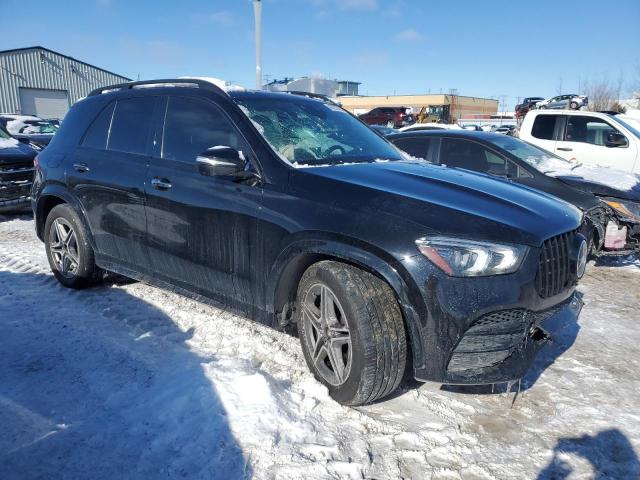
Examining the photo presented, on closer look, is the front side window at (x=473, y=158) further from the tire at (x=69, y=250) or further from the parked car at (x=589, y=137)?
the tire at (x=69, y=250)

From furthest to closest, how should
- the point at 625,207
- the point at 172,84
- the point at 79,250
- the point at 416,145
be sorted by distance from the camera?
the point at 416,145, the point at 625,207, the point at 79,250, the point at 172,84

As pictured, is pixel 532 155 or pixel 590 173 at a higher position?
pixel 532 155

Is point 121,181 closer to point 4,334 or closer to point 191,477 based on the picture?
point 4,334

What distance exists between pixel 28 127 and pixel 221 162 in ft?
47.3

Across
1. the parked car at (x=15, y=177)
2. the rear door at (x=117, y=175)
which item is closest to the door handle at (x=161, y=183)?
the rear door at (x=117, y=175)

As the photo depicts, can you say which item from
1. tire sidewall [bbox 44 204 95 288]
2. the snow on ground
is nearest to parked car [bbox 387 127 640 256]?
the snow on ground

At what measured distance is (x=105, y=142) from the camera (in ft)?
14.0

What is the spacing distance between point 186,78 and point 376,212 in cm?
209

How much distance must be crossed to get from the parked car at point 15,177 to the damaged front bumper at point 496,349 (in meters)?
8.00

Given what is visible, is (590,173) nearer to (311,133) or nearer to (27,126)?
(311,133)

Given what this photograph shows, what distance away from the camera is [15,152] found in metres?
8.28

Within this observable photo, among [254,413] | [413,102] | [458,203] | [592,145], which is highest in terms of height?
[413,102]

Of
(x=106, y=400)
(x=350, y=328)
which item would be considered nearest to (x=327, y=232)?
(x=350, y=328)

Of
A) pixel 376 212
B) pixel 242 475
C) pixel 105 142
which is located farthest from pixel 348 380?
pixel 105 142
